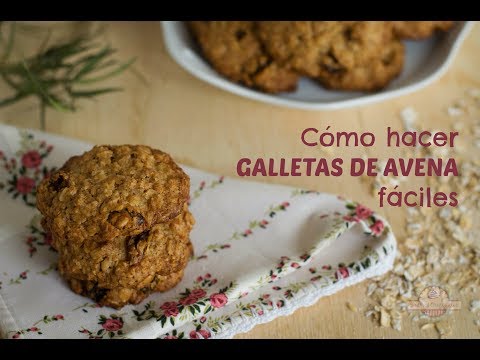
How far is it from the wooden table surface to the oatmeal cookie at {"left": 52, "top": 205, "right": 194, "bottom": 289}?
542 millimetres

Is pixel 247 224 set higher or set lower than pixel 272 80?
lower

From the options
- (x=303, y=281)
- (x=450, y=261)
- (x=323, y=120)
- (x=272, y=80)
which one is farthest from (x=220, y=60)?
(x=450, y=261)

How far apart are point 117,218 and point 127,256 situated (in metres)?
0.10

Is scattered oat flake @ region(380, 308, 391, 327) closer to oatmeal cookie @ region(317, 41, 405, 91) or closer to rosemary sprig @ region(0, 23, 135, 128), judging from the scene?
oatmeal cookie @ region(317, 41, 405, 91)

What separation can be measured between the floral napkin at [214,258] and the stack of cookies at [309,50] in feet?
1.38

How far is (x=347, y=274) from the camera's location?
1.77 m

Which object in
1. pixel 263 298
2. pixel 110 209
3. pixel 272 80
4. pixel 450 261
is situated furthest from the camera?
pixel 272 80

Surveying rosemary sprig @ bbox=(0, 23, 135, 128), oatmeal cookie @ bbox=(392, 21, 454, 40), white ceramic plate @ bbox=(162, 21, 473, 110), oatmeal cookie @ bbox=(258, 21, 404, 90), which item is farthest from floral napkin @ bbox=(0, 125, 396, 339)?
oatmeal cookie @ bbox=(392, 21, 454, 40)

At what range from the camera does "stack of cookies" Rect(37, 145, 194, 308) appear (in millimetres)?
1549

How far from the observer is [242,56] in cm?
215

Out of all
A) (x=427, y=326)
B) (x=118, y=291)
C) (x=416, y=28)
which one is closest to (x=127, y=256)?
(x=118, y=291)

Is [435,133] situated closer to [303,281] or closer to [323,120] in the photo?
[323,120]

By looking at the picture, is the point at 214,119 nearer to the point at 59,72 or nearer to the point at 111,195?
the point at 59,72

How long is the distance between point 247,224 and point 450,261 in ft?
1.89
